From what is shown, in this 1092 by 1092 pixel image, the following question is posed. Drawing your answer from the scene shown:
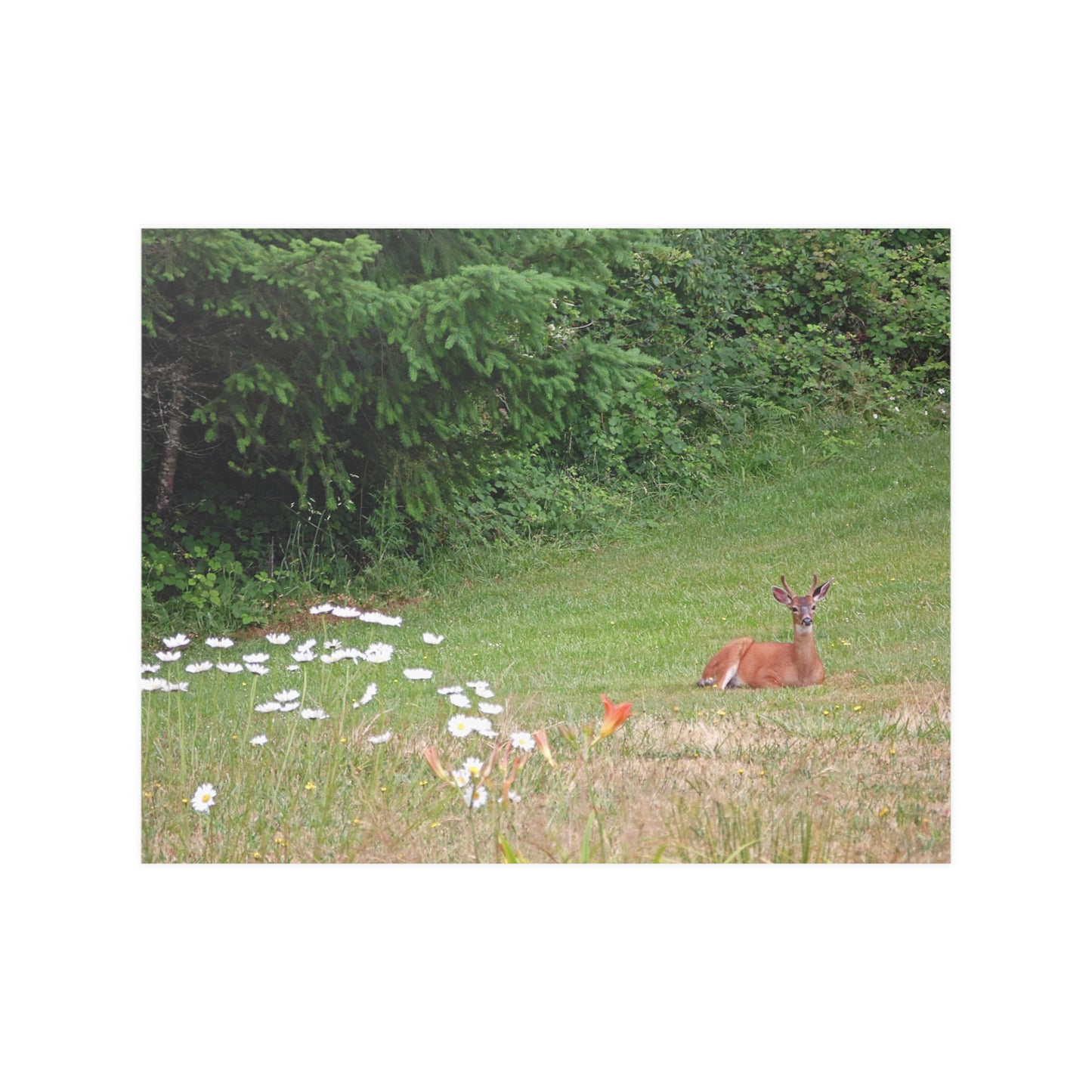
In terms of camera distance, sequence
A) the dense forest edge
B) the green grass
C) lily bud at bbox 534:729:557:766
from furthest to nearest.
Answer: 1. the dense forest edge
2. lily bud at bbox 534:729:557:766
3. the green grass

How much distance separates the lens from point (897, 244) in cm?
471

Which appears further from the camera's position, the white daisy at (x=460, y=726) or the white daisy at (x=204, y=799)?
the white daisy at (x=460, y=726)

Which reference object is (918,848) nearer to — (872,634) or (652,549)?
(872,634)

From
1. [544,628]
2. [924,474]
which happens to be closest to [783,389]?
[924,474]

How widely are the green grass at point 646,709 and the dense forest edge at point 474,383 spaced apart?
0.59 feet

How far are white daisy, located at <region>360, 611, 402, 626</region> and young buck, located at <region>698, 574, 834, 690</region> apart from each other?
1251 millimetres

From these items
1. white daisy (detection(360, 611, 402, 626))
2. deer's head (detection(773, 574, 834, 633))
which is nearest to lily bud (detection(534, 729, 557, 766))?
white daisy (detection(360, 611, 402, 626))

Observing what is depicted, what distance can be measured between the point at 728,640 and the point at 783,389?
3.80 feet

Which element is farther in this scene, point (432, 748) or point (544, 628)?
point (544, 628)

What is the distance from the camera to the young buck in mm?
4754

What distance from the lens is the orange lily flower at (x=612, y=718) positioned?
14.5 ft

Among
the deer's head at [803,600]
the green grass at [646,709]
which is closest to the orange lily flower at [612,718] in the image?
the green grass at [646,709]

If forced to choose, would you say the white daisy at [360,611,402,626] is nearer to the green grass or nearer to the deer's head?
the green grass

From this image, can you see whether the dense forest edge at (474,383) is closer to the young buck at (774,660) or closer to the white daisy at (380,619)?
the white daisy at (380,619)
